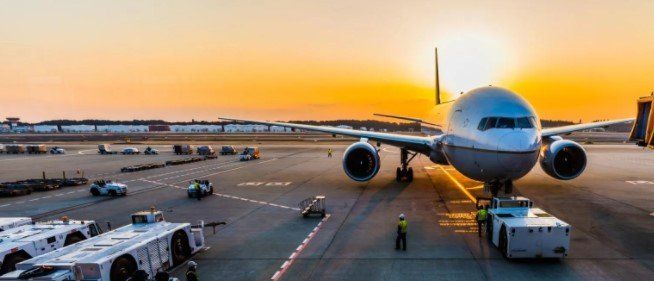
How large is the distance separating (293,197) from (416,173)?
15125 mm

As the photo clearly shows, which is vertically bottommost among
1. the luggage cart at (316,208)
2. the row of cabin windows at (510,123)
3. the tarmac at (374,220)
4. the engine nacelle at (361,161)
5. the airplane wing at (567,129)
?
the tarmac at (374,220)

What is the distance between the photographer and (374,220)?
1828 centimetres

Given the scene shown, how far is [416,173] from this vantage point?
3484 centimetres

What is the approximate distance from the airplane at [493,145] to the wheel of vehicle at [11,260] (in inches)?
670

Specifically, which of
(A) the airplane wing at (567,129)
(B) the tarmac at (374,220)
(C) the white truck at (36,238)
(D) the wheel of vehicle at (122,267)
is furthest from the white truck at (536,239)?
(C) the white truck at (36,238)

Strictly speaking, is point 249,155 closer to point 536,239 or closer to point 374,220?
point 374,220

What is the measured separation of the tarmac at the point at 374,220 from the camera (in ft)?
39.7

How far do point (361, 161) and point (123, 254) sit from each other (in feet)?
55.3

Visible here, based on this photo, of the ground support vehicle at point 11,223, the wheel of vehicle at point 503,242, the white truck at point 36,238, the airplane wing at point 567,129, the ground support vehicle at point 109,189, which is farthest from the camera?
the ground support vehicle at point 109,189

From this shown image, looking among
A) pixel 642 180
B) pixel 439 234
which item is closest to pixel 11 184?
pixel 439 234

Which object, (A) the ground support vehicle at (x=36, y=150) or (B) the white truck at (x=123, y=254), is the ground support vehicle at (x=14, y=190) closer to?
(B) the white truck at (x=123, y=254)

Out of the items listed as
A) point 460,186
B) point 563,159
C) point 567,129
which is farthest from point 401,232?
point 567,129

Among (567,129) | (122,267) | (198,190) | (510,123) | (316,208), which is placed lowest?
Result: (316,208)

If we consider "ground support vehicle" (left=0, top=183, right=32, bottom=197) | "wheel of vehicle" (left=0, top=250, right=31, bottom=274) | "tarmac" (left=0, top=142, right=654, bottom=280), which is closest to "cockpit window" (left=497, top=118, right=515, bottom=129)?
"tarmac" (left=0, top=142, right=654, bottom=280)
